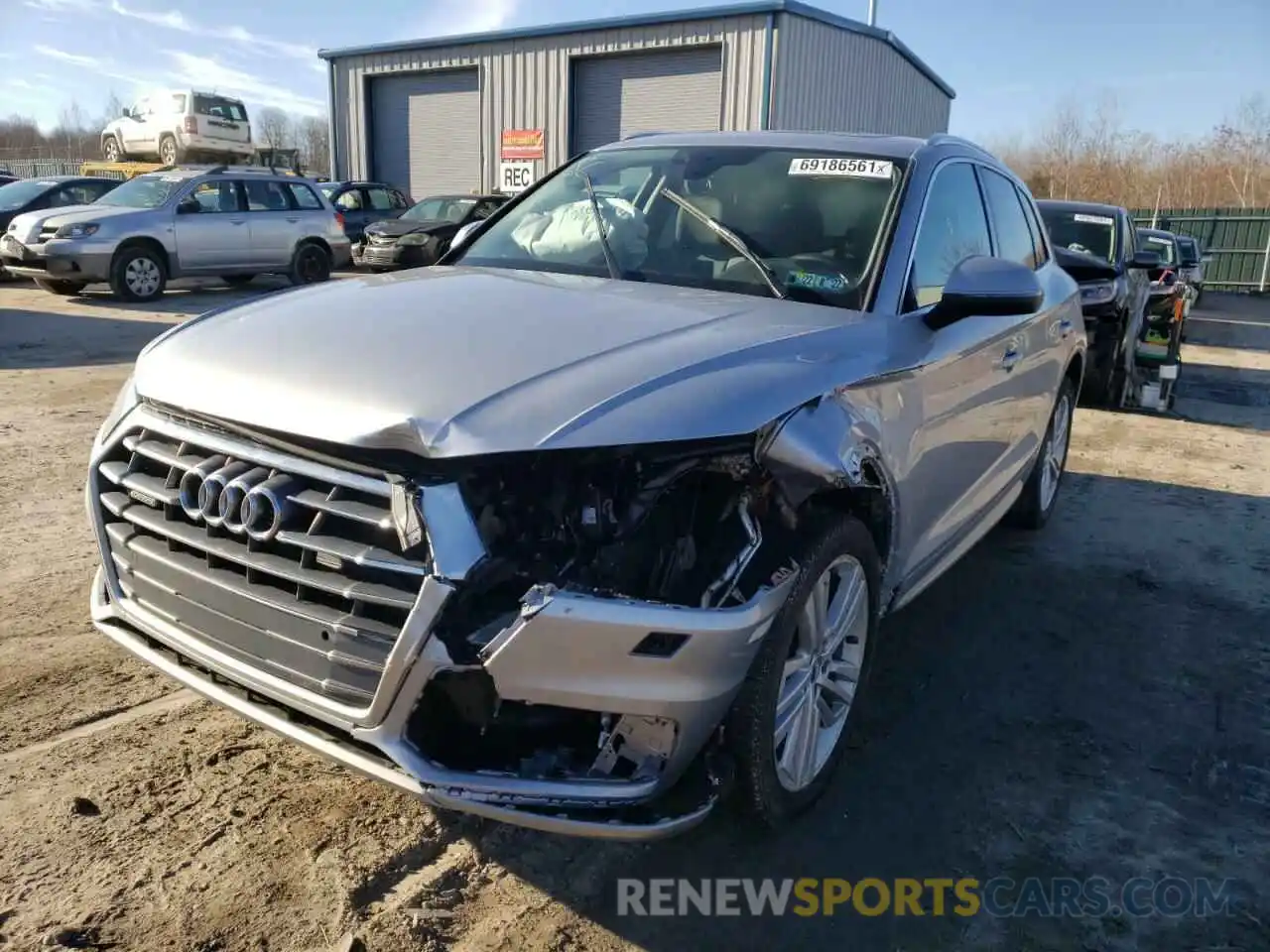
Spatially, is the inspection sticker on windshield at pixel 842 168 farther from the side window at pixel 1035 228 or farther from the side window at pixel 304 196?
the side window at pixel 304 196

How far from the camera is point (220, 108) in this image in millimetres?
29469

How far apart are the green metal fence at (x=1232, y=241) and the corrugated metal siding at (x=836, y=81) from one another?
8.58 metres

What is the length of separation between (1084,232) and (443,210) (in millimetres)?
12504

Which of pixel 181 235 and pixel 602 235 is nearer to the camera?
pixel 602 235

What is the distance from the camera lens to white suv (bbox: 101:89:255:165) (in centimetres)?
2886

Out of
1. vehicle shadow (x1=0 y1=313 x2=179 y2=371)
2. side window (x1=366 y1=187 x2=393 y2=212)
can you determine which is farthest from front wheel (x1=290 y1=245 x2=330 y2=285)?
side window (x1=366 y1=187 x2=393 y2=212)

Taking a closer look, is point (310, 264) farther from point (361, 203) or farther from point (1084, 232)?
point (1084, 232)

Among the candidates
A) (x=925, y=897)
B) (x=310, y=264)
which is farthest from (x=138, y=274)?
(x=925, y=897)

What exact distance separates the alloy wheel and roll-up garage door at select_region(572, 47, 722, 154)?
731 inches

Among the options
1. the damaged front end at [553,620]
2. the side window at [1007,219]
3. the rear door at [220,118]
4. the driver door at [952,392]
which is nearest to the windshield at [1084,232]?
the side window at [1007,219]

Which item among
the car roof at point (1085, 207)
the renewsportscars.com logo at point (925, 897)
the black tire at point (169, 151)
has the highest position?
the black tire at point (169, 151)

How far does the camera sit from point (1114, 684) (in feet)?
12.3

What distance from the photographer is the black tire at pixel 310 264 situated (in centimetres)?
1544

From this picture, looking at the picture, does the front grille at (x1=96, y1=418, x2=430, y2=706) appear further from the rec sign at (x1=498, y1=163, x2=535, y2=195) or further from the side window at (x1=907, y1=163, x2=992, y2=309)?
the rec sign at (x1=498, y1=163, x2=535, y2=195)
